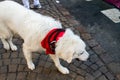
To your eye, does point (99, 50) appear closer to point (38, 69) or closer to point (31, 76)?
point (38, 69)

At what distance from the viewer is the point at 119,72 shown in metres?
5.56

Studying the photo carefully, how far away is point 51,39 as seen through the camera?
4.45 meters

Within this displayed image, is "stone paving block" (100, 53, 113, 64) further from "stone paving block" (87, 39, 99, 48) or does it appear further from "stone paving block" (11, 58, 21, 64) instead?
"stone paving block" (11, 58, 21, 64)

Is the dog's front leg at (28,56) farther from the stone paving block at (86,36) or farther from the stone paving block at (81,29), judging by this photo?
the stone paving block at (81,29)

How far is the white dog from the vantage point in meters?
4.16

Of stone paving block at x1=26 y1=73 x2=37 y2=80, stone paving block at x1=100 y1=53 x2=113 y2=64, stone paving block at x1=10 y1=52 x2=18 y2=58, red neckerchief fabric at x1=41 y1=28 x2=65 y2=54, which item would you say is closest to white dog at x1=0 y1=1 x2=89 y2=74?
red neckerchief fabric at x1=41 y1=28 x2=65 y2=54

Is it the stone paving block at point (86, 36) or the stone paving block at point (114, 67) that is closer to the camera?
the stone paving block at point (114, 67)

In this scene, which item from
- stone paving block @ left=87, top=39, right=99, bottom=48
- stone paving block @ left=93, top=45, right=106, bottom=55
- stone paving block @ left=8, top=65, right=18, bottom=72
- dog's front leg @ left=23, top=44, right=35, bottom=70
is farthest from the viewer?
stone paving block @ left=87, top=39, right=99, bottom=48

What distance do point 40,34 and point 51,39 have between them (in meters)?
0.31

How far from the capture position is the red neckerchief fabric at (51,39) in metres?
4.35

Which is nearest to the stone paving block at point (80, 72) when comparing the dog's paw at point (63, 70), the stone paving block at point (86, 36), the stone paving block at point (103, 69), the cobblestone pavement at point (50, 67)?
the cobblestone pavement at point (50, 67)

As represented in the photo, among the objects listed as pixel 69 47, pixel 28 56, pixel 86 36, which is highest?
pixel 69 47

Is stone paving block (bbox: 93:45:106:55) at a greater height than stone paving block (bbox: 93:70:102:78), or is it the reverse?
stone paving block (bbox: 93:45:106:55)

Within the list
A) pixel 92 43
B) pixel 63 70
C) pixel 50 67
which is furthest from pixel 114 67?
pixel 50 67
